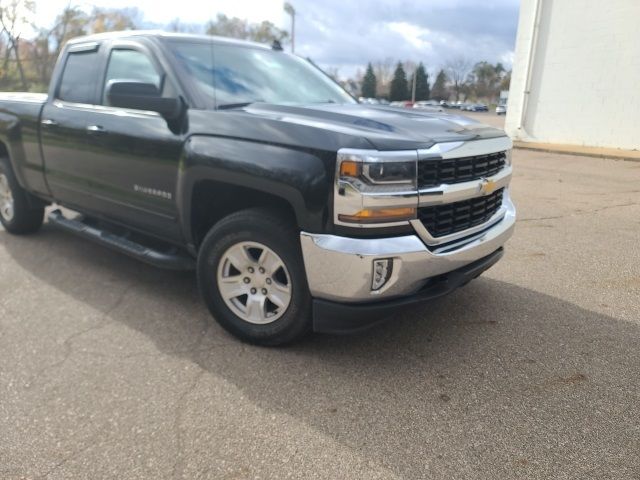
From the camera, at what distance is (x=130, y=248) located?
4.03 metres

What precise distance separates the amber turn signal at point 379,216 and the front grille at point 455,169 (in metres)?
0.19

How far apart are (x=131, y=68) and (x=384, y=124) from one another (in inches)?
85.9

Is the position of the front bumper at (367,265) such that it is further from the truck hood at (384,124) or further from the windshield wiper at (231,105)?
the windshield wiper at (231,105)

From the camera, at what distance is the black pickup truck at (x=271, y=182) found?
2736mm

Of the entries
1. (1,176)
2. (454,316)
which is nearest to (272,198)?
(454,316)

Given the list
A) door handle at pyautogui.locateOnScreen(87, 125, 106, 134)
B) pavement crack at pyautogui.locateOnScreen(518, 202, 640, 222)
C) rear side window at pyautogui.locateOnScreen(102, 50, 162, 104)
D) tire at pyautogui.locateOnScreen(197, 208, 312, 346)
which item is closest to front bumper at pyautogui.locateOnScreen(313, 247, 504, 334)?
tire at pyautogui.locateOnScreen(197, 208, 312, 346)

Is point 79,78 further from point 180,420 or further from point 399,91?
point 399,91

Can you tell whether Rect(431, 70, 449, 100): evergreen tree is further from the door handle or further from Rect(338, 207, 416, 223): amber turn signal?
Rect(338, 207, 416, 223): amber turn signal

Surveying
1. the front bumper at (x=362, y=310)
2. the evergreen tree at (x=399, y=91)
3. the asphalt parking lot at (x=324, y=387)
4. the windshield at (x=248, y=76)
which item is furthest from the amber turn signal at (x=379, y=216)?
the evergreen tree at (x=399, y=91)

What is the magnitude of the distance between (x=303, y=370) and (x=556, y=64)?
17046 mm

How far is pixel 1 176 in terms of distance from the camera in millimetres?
5707

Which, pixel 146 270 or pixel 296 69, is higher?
pixel 296 69

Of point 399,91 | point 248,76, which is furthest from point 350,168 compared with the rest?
point 399,91

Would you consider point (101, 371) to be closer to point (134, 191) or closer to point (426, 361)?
point (134, 191)
